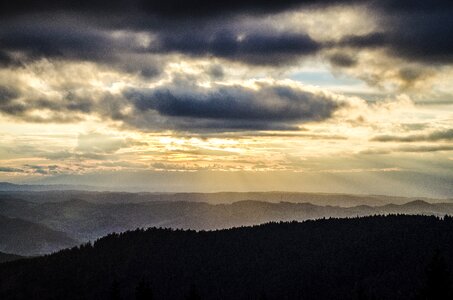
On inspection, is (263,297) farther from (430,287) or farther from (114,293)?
(430,287)

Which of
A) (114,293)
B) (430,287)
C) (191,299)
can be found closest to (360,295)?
(430,287)

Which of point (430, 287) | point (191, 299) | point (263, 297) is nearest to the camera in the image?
point (430, 287)

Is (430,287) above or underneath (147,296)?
above

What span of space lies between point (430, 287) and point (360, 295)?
54.6 ft

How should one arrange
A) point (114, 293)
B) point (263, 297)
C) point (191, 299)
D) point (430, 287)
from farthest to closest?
point (263, 297), point (114, 293), point (191, 299), point (430, 287)

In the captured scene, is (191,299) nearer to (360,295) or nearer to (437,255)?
(360,295)

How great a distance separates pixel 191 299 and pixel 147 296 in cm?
693

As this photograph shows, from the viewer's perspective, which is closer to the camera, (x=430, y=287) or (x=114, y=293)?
(x=430, y=287)

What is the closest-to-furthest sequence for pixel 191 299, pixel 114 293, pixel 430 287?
pixel 430 287 < pixel 191 299 < pixel 114 293

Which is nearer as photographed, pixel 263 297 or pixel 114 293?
pixel 114 293

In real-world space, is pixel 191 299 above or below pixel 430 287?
below

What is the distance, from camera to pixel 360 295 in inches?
3184

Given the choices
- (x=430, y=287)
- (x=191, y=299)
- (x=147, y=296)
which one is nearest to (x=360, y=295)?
(x=430, y=287)

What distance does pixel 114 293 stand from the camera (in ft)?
307
